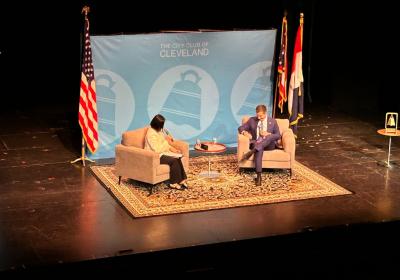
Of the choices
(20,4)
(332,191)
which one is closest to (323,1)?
(20,4)

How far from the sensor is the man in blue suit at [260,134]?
10430 millimetres

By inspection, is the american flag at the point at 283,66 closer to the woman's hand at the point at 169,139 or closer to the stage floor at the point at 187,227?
the stage floor at the point at 187,227

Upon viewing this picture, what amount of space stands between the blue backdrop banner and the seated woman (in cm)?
164

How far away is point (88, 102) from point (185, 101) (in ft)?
5.09

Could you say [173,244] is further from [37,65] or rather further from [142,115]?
[37,65]

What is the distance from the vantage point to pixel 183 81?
11852mm

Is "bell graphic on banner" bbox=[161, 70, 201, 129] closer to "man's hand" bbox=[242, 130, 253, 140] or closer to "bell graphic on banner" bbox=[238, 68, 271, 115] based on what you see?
"bell graphic on banner" bbox=[238, 68, 271, 115]

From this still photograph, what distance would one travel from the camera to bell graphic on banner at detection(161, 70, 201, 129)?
11852mm

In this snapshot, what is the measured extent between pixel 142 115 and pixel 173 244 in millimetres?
3675

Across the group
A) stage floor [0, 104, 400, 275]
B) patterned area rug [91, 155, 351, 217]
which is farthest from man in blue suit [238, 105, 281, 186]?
stage floor [0, 104, 400, 275]

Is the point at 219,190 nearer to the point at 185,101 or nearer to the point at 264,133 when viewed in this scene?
the point at 264,133

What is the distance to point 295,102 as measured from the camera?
40.3 feet

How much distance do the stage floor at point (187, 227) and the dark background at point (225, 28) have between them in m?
4.31

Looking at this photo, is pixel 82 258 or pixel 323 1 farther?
pixel 323 1
